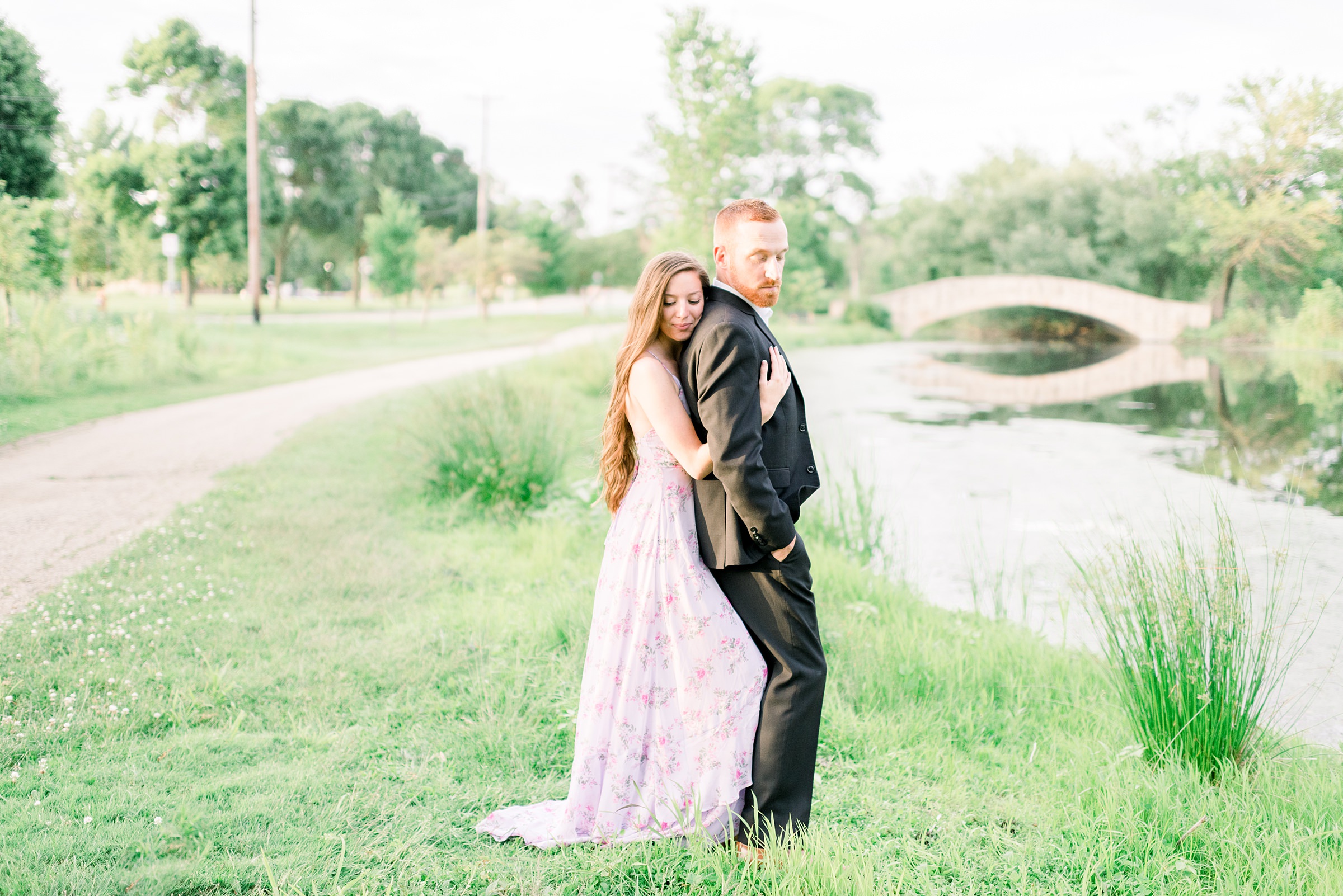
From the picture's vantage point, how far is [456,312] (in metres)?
44.8

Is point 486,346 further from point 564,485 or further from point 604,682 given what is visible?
point 604,682

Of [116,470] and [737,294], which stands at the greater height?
[737,294]

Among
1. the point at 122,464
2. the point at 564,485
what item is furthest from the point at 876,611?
the point at 122,464

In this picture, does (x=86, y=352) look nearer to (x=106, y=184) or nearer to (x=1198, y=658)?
(x=1198, y=658)

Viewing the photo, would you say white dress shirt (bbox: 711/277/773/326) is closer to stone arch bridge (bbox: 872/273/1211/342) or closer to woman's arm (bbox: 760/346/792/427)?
woman's arm (bbox: 760/346/792/427)

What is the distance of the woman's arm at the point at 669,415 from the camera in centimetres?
235

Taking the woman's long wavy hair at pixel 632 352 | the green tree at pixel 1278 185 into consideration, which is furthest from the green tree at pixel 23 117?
the green tree at pixel 1278 185

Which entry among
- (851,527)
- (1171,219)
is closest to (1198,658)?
(851,527)

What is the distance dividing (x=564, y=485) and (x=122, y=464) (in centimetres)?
391

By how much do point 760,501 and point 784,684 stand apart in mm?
543

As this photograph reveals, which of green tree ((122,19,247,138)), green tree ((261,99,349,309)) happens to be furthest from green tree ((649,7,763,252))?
green tree ((261,99,349,309))

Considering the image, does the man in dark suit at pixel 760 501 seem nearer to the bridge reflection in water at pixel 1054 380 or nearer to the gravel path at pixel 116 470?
the gravel path at pixel 116 470

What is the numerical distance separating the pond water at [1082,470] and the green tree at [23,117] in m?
12.0

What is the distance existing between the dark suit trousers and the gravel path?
380cm
